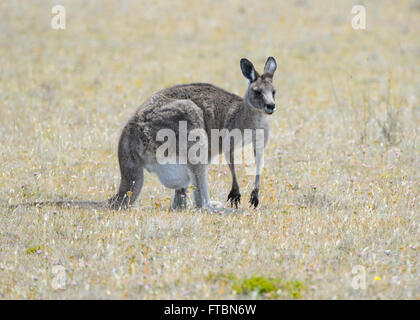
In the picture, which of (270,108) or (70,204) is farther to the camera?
(270,108)

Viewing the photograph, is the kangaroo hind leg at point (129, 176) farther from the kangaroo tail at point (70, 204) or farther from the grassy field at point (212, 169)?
the grassy field at point (212, 169)

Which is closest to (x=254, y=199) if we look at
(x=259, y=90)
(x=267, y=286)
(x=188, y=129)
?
(x=188, y=129)

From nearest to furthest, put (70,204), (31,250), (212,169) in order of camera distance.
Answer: (31,250), (70,204), (212,169)

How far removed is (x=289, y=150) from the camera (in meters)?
8.65

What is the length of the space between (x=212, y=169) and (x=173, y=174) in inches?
63.9

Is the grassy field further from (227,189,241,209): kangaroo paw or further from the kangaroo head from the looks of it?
the kangaroo head

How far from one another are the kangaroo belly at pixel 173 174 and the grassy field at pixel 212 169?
324 mm

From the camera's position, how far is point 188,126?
20.9 feet

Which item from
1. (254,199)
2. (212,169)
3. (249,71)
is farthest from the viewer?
(212,169)

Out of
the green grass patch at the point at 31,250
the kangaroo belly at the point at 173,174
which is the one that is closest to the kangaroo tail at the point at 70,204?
the kangaroo belly at the point at 173,174

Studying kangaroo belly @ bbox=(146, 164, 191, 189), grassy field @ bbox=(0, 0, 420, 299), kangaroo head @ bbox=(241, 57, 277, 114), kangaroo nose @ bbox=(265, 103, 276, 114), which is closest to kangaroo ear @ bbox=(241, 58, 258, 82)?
kangaroo head @ bbox=(241, 57, 277, 114)

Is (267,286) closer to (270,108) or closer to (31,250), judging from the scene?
(31,250)
